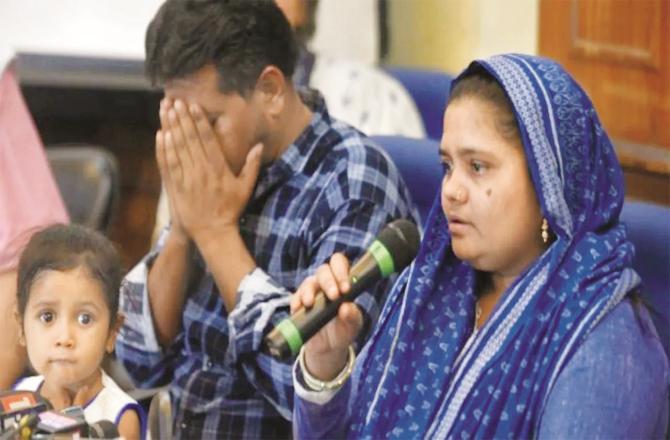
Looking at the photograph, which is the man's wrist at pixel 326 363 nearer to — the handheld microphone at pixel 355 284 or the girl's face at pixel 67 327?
the handheld microphone at pixel 355 284

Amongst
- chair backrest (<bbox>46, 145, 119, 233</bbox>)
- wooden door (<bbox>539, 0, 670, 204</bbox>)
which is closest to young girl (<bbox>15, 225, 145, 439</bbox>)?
chair backrest (<bbox>46, 145, 119, 233</bbox>)

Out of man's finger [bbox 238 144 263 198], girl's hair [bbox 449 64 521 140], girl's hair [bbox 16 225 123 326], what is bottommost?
man's finger [bbox 238 144 263 198]

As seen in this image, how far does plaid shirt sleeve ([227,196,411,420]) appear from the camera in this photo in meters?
1.41

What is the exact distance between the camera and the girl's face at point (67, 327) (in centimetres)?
104

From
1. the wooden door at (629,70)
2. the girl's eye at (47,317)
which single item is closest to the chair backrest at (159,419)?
the girl's eye at (47,317)

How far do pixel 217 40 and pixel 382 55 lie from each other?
5.80ft

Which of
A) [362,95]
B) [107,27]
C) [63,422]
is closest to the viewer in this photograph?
[63,422]

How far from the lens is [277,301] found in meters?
1.40

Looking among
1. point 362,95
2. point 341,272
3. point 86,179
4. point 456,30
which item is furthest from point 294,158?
point 456,30

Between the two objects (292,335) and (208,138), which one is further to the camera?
(208,138)

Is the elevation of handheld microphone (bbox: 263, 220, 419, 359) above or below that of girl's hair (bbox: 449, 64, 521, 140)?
below

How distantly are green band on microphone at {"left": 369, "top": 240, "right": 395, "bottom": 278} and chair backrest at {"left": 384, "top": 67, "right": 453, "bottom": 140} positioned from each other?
1488 millimetres

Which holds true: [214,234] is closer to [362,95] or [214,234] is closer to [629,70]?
[629,70]

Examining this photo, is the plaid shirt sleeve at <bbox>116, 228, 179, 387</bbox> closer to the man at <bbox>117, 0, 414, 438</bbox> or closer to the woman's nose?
the man at <bbox>117, 0, 414, 438</bbox>
